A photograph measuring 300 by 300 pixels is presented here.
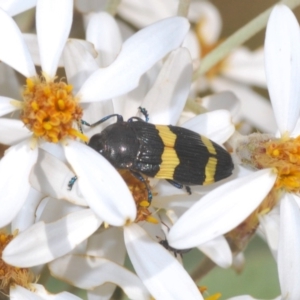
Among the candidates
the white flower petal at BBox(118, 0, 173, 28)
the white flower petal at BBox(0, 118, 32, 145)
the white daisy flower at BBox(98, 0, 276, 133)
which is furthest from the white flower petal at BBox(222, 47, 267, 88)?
the white flower petal at BBox(0, 118, 32, 145)

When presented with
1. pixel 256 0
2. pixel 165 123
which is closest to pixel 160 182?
pixel 165 123

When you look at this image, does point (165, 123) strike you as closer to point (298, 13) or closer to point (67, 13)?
point (67, 13)

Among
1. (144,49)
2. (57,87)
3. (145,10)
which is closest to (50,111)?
(57,87)

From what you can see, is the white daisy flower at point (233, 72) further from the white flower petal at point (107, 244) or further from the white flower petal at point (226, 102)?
the white flower petal at point (107, 244)

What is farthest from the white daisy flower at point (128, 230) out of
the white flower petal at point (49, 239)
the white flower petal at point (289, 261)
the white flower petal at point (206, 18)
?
the white flower petal at point (206, 18)

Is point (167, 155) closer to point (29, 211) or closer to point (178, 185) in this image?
point (178, 185)

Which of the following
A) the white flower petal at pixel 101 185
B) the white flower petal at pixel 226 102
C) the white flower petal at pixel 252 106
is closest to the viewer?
the white flower petal at pixel 101 185

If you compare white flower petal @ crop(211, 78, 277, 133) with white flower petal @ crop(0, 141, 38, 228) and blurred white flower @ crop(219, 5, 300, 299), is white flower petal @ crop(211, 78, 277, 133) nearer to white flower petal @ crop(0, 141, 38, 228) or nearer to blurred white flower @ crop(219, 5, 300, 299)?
blurred white flower @ crop(219, 5, 300, 299)
